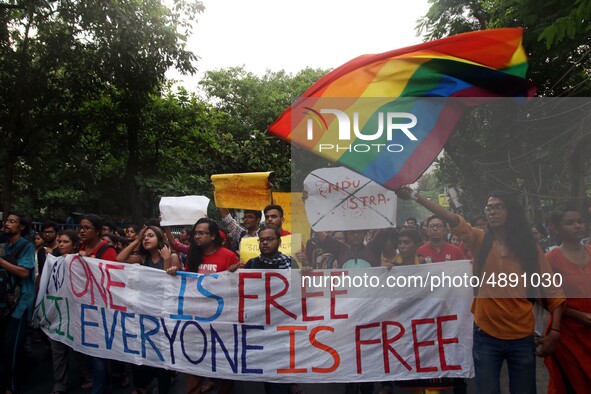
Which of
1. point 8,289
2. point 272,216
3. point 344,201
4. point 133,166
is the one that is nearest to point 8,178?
point 133,166

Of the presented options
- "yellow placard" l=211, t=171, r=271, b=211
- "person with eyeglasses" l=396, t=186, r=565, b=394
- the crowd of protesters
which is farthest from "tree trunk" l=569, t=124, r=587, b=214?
"yellow placard" l=211, t=171, r=271, b=211

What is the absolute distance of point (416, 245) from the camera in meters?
4.32

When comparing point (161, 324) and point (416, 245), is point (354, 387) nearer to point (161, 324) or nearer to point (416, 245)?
point (416, 245)

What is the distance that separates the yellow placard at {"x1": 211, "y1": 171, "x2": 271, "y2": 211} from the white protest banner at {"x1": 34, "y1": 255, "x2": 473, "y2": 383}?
6.19ft

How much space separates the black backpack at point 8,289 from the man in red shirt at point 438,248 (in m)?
3.48

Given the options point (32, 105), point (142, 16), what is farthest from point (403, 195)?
point (32, 105)

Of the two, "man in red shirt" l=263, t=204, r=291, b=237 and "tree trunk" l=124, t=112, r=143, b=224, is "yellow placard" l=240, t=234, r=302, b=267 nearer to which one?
"man in red shirt" l=263, t=204, r=291, b=237

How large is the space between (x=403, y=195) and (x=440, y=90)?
37.9 inches

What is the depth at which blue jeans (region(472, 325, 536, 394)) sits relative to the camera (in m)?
3.08

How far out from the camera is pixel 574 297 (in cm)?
320

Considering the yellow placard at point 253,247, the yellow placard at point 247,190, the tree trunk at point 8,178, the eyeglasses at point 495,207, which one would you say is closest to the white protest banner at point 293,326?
the eyeglasses at point 495,207

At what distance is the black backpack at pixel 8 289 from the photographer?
433 centimetres

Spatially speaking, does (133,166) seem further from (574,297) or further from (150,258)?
(574,297)

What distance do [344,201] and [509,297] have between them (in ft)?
4.34
